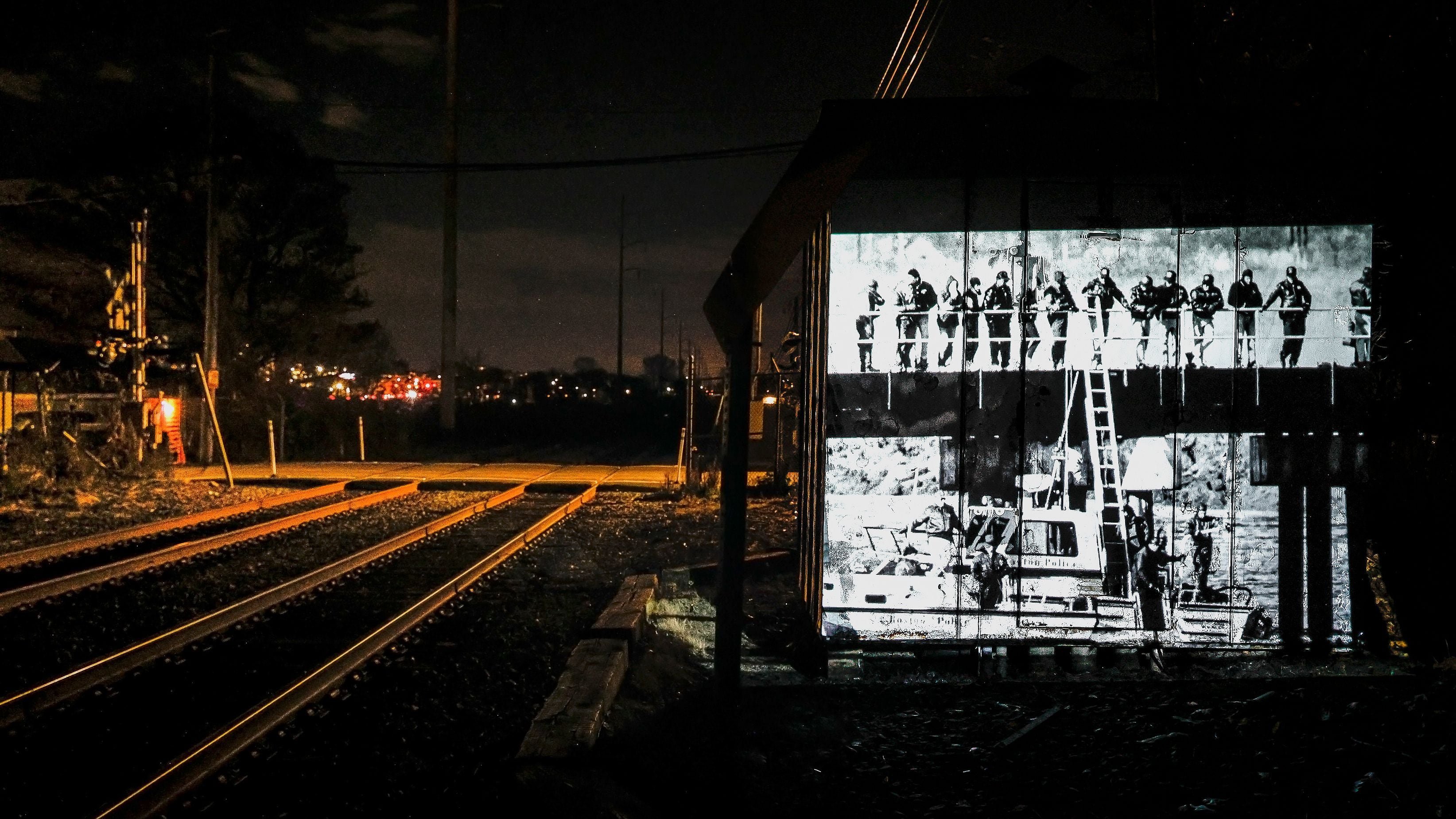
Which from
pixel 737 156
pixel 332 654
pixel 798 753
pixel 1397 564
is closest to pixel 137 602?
pixel 332 654

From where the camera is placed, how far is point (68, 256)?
31.3 metres

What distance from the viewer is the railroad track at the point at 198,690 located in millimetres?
4586

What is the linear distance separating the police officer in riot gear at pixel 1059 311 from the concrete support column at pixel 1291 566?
59.5 inches

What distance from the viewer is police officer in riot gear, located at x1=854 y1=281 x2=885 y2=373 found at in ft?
20.4

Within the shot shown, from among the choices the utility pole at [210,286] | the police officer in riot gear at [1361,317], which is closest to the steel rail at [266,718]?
the police officer in riot gear at [1361,317]

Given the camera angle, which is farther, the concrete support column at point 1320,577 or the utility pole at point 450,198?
the utility pole at point 450,198

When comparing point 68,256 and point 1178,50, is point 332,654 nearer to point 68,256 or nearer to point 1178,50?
point 1178,50

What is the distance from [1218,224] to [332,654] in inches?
252

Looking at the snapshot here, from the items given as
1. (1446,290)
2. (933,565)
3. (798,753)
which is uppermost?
(1446,290)

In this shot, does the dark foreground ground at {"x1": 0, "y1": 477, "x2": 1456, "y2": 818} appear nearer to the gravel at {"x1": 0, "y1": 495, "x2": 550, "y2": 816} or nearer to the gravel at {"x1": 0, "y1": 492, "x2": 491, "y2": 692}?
the gravel at {"x1": 0, "y1": 495, "x2": 550, "y2": 816}

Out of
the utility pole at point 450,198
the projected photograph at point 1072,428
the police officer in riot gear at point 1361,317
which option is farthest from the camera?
the utility pole at point 450,198

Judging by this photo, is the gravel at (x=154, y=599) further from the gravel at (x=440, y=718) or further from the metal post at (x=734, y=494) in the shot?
the metal post at (x=734, y=494)

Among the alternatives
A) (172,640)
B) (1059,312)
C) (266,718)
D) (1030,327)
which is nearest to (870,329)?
(1030,327)

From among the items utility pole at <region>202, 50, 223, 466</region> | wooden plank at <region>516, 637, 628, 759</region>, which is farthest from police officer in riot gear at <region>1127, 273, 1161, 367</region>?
utility pole at <region>202, 50, 223, 466</region>
